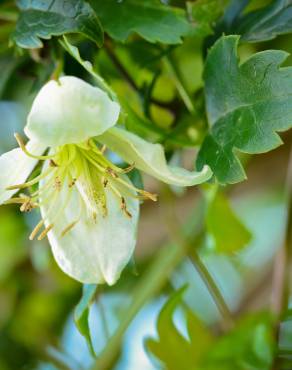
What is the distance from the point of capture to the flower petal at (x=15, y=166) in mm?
489

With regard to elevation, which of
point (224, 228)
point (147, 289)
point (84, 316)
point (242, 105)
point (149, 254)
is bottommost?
point (149, 254)

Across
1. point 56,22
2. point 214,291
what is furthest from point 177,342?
point 56,22

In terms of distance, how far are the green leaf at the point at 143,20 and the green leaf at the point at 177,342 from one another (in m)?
0.25

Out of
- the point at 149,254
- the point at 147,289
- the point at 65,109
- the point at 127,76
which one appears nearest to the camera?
the point at 65,109

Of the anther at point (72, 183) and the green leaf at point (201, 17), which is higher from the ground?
the green leaf at point (201, 17)

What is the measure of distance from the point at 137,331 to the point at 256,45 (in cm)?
44

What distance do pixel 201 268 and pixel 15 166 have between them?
0.34m

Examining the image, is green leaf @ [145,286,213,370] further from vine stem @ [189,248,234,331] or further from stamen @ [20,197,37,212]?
stamen @ [20,197,37,212]

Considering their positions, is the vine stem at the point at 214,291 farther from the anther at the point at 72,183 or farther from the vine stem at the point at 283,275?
the anther at the point at 72,183

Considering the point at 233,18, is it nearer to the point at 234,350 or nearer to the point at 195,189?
the point at 234,350

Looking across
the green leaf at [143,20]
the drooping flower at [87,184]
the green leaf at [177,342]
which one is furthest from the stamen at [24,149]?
the green leaf at [177,342]

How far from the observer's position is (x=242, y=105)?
1.61 ft

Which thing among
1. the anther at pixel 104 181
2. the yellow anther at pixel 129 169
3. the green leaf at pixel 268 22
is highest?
the green leaf at pixel 268 22

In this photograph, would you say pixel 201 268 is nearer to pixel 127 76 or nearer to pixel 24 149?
pixel 127 76
